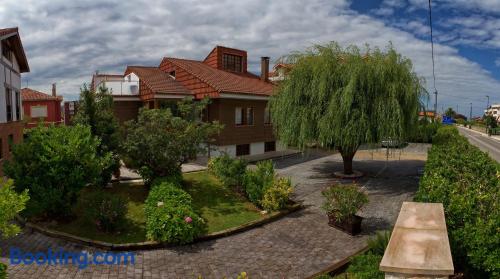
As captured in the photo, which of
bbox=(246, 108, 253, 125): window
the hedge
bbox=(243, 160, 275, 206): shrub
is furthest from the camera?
bbox=(246, 108, 253, 125): window

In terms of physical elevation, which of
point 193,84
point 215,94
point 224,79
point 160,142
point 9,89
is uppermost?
point 224,79

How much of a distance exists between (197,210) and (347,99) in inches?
343

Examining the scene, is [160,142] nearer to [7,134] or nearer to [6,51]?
[7,134]

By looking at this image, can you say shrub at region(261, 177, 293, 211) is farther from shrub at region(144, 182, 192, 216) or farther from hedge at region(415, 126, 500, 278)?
hedge at region(415, 126, 500, 278)

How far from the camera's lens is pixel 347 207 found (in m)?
12.5

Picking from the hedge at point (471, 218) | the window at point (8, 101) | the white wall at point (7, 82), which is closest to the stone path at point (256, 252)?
the hedge at point (471, 218)

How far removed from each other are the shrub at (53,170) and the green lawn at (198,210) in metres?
0.90

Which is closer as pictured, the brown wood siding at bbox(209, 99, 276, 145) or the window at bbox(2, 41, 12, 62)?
the window at bbox(2, 41, 12, 62)

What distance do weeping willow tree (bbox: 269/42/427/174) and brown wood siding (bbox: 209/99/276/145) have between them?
18.7 feet

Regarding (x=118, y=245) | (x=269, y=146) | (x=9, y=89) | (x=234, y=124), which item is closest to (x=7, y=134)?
(x=9, y=89)

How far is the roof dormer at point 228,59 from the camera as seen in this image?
30.7 meters

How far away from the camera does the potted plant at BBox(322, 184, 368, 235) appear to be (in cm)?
1245

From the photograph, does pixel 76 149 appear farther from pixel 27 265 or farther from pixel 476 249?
pixel 476 249

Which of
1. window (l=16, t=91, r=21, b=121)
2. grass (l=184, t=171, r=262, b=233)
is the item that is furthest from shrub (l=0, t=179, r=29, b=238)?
window (l=16, t=91, r=21, b=121)
